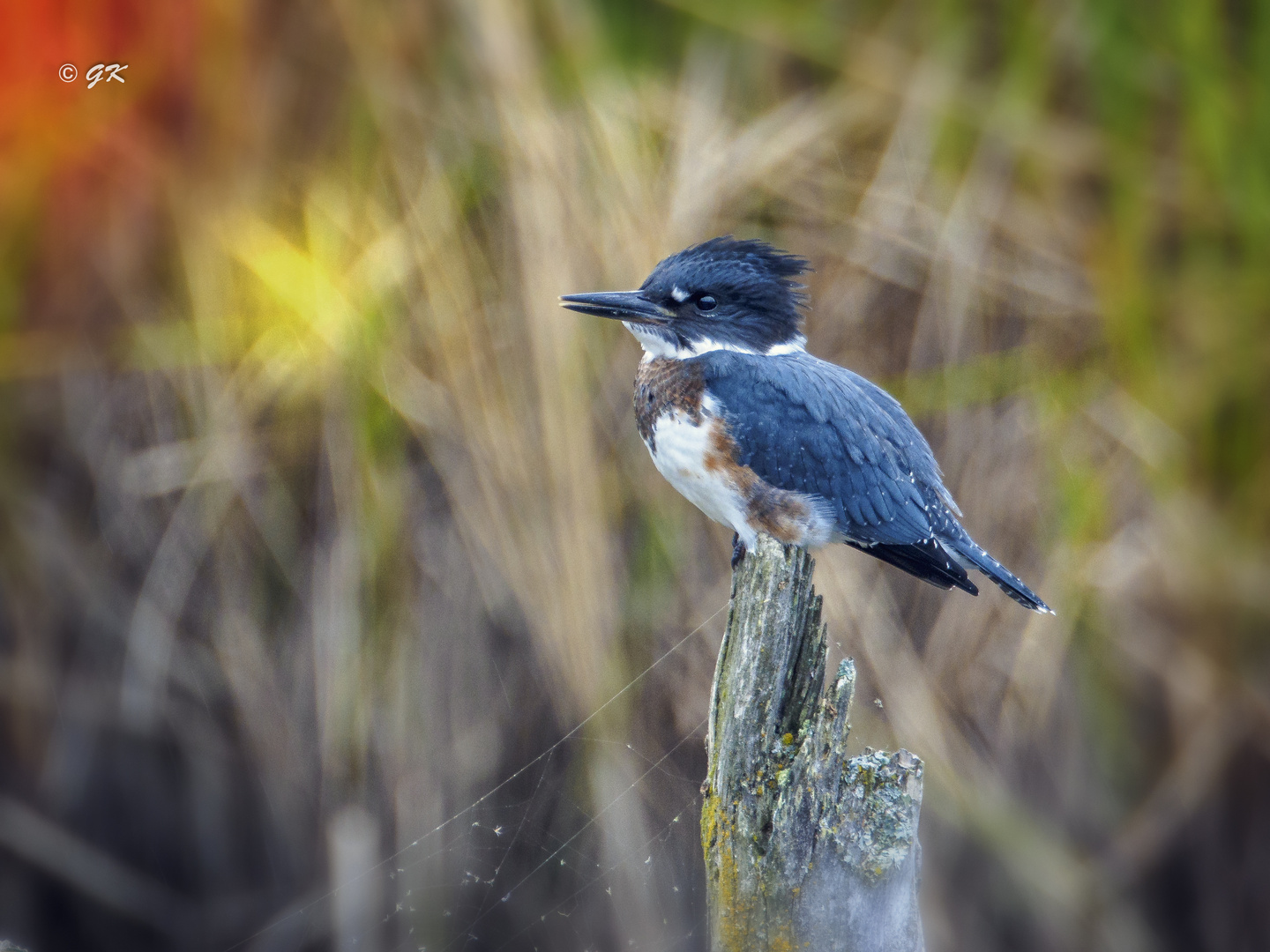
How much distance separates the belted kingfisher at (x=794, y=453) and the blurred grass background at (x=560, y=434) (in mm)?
386

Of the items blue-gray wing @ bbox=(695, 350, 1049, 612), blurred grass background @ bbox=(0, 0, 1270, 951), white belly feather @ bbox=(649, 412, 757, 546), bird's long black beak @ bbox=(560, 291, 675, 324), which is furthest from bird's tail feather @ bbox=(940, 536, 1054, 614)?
bird's long black beak @ bbox=(560, 291, 675, 324)

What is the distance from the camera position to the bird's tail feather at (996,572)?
1.80 metres

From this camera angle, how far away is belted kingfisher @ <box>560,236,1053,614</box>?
1.86m

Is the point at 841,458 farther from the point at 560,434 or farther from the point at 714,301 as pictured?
the point at 560,434

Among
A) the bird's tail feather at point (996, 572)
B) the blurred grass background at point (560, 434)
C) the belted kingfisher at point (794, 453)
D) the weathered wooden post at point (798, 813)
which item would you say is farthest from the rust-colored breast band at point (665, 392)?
the weathered wooden post at point (798, 813)

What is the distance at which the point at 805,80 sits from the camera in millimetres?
2531

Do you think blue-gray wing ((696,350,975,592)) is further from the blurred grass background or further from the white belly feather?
the blurred grass background

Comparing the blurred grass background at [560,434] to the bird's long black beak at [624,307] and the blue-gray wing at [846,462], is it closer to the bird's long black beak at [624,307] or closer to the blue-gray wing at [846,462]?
the bird's long black beak at [624,307]

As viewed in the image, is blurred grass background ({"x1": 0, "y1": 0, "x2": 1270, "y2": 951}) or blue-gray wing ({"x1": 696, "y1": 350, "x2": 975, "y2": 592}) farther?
blurred grass background ({"x1": 0, "y1": 0, "x2": 1270, "y2": 951})

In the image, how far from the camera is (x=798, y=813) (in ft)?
3.73

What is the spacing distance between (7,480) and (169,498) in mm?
383

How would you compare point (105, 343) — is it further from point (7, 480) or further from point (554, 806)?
point (554, 806)

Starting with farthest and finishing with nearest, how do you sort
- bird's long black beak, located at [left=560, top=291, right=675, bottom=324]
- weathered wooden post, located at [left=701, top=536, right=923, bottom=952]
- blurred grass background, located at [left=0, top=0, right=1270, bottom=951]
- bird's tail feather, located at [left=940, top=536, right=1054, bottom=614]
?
1. blurred grass background, located at [left=0, top=0, right=1270, bottom=951]
2. bird's long black beak, located at [left=560, top=291, right=675, bottom=324]
3. bird's tail feather, located at [left=940, top=536, right=1054, bottom=614]
4. weathered wooden post, located at [left=701, top=536, right=923, bottom=952]

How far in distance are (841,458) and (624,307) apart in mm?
475
